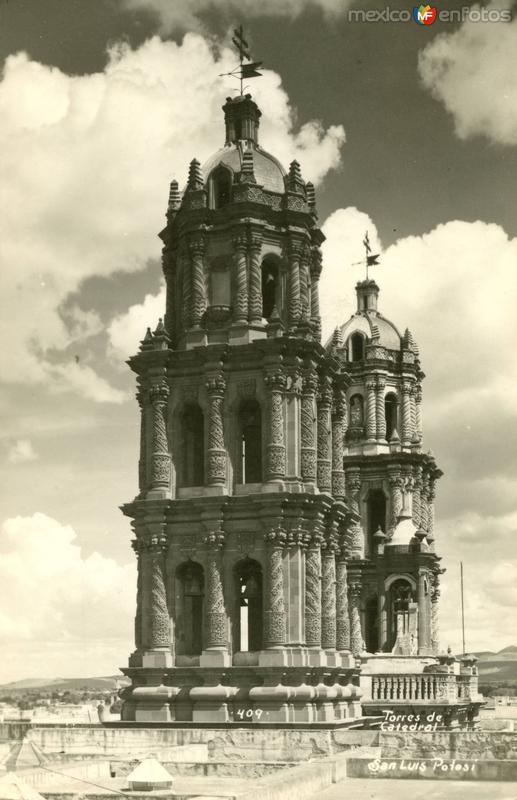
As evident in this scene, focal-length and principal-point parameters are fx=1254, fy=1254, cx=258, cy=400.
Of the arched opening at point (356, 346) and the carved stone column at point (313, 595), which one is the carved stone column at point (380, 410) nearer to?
the arched opening at point (356, 346)

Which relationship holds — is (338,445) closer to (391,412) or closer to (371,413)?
(371,413)

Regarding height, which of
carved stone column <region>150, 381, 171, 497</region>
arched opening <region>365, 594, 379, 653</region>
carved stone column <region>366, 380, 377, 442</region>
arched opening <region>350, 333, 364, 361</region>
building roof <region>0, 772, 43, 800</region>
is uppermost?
arched opening <region>350, 333, 364, 361</region>

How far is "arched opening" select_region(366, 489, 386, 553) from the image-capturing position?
6712 cm

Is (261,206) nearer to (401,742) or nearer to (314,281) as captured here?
(314,281)

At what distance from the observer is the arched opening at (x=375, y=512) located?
220 ft

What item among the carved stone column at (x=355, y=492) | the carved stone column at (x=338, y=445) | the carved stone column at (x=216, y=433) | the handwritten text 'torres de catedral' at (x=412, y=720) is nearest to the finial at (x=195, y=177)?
the carved stone column at (x=216, y=433)

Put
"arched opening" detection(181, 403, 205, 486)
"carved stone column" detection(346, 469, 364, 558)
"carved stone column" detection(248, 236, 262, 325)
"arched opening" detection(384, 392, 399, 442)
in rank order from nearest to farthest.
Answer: "carved stone column" detection(248, 236, 262, 325) < "arched opening" detection(181, 403, 205, 486) < "carved stone column" detection(346, 469, 364, 558) < "arched opening" detection(384, 392, 399, 442)

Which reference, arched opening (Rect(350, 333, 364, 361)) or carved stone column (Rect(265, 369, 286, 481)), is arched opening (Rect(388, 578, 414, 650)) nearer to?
arched opening (Rect(350, 333, 364, 361))

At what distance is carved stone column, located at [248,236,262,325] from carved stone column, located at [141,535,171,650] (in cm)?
838

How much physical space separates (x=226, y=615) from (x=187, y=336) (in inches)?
393

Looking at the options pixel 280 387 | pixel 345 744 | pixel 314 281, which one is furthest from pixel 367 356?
pixel 345 744

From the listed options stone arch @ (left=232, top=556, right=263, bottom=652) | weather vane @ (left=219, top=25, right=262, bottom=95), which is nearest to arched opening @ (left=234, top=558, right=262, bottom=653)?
stone arch @ (left=232, top=556, right=263, bottom=652)

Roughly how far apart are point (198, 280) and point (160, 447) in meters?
6.20

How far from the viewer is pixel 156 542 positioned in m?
43.2
